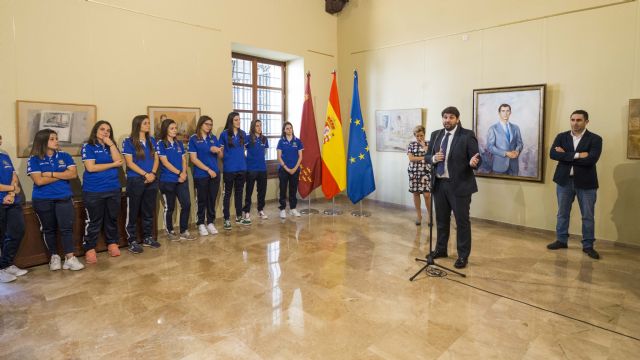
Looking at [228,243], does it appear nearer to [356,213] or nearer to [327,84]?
[356,213]

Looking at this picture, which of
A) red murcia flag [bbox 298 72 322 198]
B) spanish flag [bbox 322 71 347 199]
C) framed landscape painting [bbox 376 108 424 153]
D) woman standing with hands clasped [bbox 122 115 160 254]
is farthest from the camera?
framed landscape painting [bbox 376 108 424 153]

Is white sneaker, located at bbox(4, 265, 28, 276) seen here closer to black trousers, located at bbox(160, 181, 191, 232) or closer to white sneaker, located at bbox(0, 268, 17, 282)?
white sneaker, located at bbox(0, 268, 17, 282)

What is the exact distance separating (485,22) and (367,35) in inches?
89.4

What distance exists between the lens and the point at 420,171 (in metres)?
5.64

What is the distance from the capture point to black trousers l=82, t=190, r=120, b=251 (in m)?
4.26

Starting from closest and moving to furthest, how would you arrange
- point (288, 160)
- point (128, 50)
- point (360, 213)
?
point (128, 50)
point (288, 160)
point (360, 213)

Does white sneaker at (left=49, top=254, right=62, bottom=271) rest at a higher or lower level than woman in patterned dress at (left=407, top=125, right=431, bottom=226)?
lower

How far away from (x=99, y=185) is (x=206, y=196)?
4.66ft

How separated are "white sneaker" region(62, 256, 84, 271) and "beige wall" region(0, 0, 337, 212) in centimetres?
107

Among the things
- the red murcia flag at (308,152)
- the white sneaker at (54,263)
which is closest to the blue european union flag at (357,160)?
the red murcia flag at (308,152)

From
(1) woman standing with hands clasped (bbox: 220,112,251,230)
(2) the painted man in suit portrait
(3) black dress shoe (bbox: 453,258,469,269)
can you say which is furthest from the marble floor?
(2) the painted man in suit portrait

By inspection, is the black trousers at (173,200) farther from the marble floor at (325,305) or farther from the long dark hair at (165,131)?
the long dark hair at (165,131)

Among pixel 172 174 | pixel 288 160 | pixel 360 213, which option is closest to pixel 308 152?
pixel 288 160

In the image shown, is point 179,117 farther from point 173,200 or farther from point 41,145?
point 41,145
